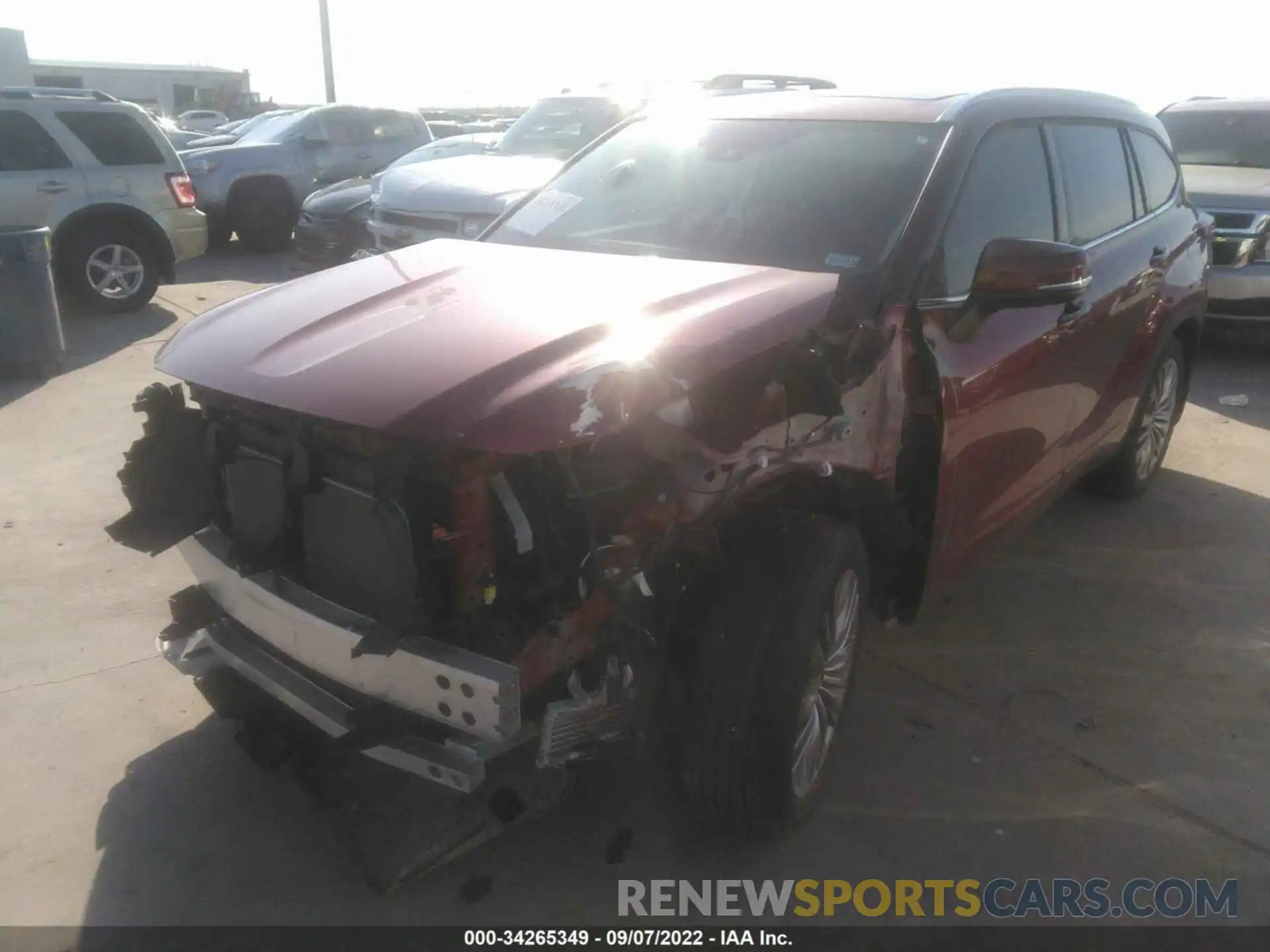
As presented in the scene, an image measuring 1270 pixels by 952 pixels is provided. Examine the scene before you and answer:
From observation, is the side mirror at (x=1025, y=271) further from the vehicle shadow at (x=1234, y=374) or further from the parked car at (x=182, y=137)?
the parked car at (x=182, y=137)

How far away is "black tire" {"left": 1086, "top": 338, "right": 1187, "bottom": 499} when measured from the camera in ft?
15.6

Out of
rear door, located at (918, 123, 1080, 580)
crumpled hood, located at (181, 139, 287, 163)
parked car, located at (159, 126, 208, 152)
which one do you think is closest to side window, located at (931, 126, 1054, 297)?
rear door, located at (918, 123, 1080, 580)

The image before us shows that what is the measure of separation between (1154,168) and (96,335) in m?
7.49

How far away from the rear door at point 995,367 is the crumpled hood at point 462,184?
186 inches

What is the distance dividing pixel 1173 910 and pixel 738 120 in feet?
8.83

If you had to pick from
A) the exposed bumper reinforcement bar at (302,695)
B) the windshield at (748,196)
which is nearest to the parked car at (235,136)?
the windshield at (748,196)

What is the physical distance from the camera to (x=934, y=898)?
2.68 metres

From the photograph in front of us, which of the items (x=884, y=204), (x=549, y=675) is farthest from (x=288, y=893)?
(x=884, y=204)

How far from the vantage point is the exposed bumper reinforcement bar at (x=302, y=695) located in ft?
7.36

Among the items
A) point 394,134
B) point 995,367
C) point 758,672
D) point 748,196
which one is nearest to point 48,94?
point 394,134

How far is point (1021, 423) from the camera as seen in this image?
3.37 metres

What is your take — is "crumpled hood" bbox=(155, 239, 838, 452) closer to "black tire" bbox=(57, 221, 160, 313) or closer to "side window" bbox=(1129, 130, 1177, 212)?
"side window" bbox=(1129, 130, 1177, 212)

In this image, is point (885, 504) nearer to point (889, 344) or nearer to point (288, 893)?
point (889, 344)

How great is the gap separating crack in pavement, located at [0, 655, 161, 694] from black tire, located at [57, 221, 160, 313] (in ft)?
20.7
